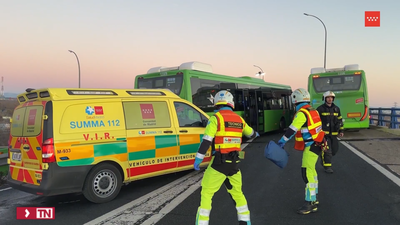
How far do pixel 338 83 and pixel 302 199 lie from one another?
445 inches

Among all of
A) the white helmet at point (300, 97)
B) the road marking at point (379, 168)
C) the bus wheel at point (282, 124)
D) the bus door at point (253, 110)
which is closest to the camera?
the white helmet at point (300, 97)

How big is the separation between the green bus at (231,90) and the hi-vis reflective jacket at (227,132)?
25.1 ft

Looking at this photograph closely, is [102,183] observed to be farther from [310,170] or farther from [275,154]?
[310,170]

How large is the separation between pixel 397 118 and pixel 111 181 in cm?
1664

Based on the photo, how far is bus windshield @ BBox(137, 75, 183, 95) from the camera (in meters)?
11.7

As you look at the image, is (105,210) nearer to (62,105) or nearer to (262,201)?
(62,105)

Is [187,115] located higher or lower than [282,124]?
higher

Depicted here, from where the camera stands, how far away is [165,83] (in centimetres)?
1197

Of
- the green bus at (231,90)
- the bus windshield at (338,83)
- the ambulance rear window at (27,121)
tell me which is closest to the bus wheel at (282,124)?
the green bus at (231,90)

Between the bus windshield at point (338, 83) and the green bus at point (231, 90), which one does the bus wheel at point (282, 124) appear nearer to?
the green bus at point (231, 90)

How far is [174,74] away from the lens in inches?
465

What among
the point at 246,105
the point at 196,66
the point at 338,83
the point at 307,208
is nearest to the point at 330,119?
the point at 307,208

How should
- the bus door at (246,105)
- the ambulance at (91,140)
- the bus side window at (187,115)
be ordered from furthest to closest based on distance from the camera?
the bus door at (246,105)
the bus side window at (187,115)
the ambulance at (91,140)

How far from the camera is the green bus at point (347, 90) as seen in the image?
14.2 m
